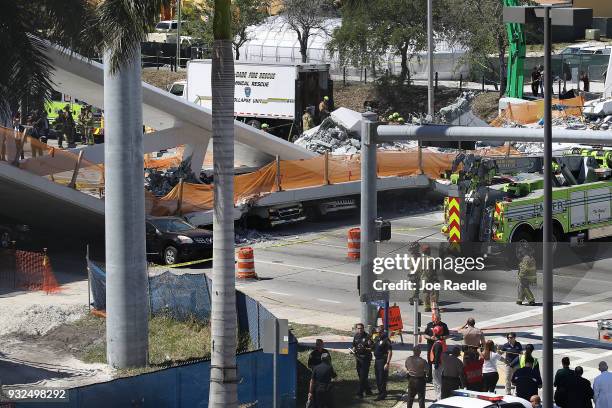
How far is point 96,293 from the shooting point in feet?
91.1

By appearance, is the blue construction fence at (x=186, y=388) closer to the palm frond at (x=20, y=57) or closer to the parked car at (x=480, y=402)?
the parked car at (x=480, y=402)

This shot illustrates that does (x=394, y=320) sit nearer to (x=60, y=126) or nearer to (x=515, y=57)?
(x=515, y=57)

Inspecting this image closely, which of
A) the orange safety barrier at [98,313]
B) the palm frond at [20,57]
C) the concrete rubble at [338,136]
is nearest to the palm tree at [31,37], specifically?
the palm frond at [20,57]

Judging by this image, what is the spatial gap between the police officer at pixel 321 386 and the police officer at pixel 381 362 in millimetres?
1452

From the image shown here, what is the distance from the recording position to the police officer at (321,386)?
A: 65.8 feet

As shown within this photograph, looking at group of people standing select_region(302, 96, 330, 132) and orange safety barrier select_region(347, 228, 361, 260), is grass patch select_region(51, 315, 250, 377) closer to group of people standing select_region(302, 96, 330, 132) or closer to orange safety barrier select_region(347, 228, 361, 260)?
orange safety barrier select_region(347, 228, 361, 260)

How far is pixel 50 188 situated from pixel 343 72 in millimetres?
37969

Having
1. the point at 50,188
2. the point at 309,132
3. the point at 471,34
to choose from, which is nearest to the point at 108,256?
the point at 50,188

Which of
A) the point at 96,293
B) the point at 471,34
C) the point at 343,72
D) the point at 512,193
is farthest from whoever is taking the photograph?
the point at 343,72

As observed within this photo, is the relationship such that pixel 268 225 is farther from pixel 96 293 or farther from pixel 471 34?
pixel 471 34

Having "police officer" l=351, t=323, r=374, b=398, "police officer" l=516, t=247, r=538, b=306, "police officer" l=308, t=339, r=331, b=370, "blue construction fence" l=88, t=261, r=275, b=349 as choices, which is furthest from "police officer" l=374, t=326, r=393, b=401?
"police officer" l=516, t=247, r=538, b=306

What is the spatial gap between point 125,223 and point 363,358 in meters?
5.30

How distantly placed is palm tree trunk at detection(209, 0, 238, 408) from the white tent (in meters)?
47.3

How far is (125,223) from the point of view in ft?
76.5
